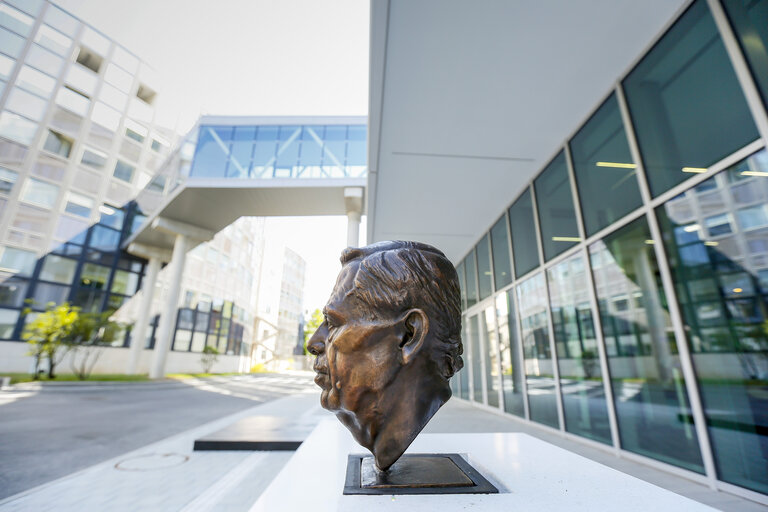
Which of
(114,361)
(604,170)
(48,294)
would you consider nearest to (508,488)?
(604,170)

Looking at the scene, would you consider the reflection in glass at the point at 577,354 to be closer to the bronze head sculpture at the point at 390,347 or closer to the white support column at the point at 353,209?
the bronze head sculpture at the point at 390,347

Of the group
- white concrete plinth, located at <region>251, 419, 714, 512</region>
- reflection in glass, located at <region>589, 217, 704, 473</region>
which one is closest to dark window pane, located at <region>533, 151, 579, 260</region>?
reflection in glass, located at <region>589, 217, 704, 473</region>

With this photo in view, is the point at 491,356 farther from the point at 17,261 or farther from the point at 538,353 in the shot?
the point at 17,261

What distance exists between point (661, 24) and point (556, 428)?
5600mm

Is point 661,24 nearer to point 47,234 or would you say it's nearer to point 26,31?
point 47,234

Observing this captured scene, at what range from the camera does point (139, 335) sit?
2102 cm

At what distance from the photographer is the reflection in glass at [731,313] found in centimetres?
280

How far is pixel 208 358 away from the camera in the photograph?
29094 mm

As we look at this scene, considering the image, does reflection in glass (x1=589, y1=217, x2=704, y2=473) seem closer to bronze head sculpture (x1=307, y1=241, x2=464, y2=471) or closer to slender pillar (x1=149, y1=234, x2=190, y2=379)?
bronze head sculpture (x1=307, y1=241, x2=464, y2=471)

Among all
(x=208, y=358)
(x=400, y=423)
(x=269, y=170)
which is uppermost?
(x=269, y=170)

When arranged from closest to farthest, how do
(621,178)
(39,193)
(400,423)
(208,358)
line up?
(400,423) → (621,178) → (39,193) → (208,358)

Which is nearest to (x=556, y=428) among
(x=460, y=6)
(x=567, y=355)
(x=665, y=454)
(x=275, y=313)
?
(x=567, y=355)

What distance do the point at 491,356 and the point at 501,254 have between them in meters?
2.63

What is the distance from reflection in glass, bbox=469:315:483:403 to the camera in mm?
9828
